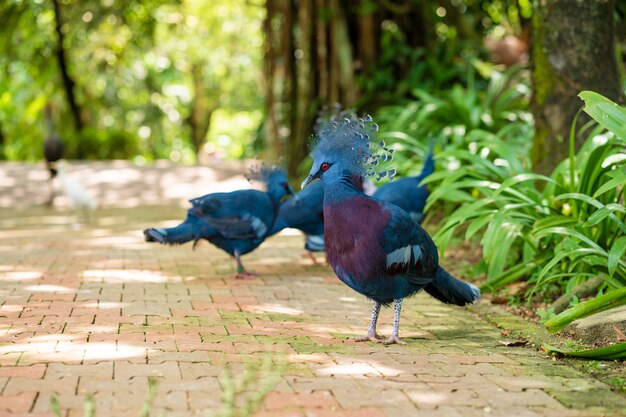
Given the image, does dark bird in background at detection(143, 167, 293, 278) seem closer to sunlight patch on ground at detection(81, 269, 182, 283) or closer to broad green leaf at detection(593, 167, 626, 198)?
sunlight patch on ground at detection(81, 269, 182, 283)

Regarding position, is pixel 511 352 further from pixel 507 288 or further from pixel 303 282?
pixel 303 282

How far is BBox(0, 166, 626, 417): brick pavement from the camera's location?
3.54 meters

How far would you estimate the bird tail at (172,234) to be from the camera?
6.42m

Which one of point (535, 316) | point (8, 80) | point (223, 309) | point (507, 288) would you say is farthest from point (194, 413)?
point (8, 80)

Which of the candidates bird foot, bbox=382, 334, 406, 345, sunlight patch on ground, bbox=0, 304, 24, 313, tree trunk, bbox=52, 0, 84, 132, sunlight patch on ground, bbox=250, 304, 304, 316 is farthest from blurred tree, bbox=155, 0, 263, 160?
bird foot, bbox=382, 334, 406, 345

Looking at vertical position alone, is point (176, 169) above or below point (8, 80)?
below

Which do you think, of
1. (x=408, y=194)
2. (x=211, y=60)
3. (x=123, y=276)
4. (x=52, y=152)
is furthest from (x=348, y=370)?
(x=211, y=60)

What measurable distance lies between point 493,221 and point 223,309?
6.51 feet

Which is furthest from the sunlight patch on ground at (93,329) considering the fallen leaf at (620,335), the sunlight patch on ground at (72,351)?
the fallen leaf at (620,335)

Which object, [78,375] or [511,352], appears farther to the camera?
[511,352]

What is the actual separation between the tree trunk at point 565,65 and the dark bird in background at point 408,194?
103 cm

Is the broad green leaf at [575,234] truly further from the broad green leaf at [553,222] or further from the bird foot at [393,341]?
the bird foot at [393,341]

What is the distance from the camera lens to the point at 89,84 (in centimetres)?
2269

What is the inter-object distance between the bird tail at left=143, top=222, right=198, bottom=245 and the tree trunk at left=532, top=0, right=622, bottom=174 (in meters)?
2.95
